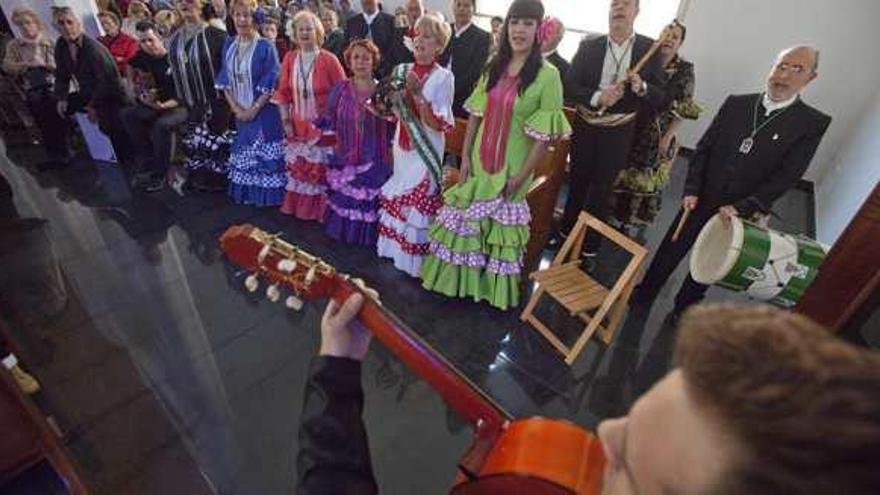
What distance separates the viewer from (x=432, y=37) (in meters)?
2.92

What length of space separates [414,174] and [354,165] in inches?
25.9

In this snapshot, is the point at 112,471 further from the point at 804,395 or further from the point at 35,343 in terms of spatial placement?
the point at 804,395

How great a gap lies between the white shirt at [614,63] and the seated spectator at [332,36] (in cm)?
323

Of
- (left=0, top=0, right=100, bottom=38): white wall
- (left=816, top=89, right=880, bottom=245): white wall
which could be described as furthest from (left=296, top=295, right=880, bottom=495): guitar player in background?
(left=0, top=0, right=100, bottom=38): white wall

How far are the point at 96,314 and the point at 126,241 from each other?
1006mm

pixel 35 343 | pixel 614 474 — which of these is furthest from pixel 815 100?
pixel 35 343

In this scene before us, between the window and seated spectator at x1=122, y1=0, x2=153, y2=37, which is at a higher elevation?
the window

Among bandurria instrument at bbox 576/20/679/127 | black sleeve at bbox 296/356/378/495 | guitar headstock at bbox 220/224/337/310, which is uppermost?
bandurria instrument at bbox 576/20/679/127

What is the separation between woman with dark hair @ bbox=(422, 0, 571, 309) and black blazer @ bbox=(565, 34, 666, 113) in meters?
0.84

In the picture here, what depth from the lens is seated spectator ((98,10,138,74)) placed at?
15.6ft

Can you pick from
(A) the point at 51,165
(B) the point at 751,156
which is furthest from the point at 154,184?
(B) the point at 751,156

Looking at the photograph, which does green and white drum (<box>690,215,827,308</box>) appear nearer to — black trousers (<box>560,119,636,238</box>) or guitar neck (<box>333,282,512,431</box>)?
black trousers (<box>560,119,636,238</box>)

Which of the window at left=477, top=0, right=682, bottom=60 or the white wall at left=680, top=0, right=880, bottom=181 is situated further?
the window at left=477, top=0, right=682, bottom=60

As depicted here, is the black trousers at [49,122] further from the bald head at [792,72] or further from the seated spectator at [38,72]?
the bald head at [792,72]
